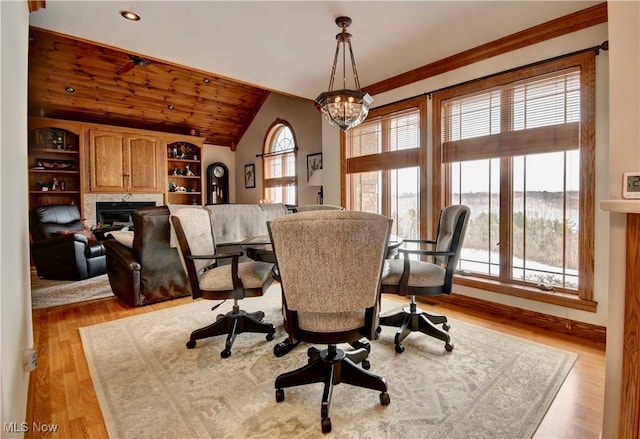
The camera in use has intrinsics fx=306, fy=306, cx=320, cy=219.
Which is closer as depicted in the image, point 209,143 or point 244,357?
point 244,357

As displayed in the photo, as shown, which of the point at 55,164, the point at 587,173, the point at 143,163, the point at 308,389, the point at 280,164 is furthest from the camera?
the point at 280,164

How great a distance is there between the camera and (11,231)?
1.32m

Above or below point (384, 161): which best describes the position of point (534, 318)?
below

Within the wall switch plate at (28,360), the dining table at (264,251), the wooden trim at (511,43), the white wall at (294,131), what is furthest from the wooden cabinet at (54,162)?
the wooden trim at (511,43)

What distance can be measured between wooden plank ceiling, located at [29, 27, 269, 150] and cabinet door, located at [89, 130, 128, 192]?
21.0 inches

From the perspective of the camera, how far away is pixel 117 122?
20.9ft

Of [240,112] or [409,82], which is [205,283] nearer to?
[409,82]

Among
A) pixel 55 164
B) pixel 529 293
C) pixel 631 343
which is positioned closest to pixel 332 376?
pixel 631 343

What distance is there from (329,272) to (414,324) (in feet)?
4.36

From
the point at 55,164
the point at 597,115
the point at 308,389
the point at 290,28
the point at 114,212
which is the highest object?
the point at 290,28

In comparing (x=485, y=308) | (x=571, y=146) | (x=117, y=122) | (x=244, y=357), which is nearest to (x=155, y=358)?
(x=244, y=357)

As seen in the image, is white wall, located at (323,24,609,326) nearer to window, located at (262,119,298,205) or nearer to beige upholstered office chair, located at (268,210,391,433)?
beige upholstered office chair, located at (268,210,391,433)

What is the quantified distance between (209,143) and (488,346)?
7.36 m

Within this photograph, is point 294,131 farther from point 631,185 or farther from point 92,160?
point 631,185
